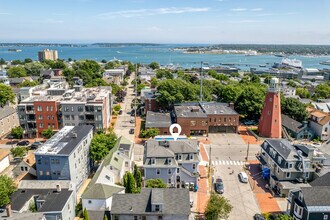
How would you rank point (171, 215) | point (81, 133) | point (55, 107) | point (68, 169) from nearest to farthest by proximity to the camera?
point (171, 215) < point (68, 169) < point (81, 133) < point (55, 107)

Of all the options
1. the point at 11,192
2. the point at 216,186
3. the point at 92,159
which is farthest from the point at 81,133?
the point at 216,186

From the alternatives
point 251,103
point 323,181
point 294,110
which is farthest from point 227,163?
point 294,110

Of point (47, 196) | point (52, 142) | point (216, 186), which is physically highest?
point (52, 142)

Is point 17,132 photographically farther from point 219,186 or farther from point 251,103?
point 251,103

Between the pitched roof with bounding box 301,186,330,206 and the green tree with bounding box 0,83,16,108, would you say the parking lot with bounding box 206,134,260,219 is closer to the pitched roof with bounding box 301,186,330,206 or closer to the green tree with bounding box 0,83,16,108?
the pitched roof with bounding box 301,186,330,206

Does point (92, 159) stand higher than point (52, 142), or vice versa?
point (52, 142)

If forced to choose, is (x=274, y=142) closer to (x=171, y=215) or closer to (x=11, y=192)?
(x=171, y=215)

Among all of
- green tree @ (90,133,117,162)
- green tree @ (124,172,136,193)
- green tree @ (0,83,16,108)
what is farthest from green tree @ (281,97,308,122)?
green tree @ (0,83,16,108)

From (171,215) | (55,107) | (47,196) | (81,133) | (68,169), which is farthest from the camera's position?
(55,107)
